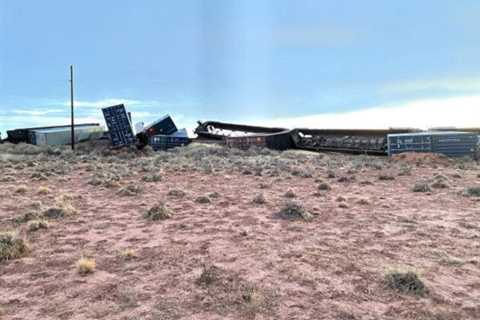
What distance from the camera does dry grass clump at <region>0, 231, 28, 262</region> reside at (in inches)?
252

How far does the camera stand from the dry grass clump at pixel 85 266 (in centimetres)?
575

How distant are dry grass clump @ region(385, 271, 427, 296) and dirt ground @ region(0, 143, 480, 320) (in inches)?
4.6

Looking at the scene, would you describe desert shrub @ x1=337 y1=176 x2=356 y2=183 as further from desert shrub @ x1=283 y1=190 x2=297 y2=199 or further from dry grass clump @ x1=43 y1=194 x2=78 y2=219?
dry grass clump @ x1=43 y1=194 x2=78 y2=219

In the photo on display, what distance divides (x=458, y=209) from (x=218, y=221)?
6.39m

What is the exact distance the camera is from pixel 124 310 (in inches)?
176

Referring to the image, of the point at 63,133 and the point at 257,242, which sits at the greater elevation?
the point at 63,133

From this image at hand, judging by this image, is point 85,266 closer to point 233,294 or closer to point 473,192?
point 233,294

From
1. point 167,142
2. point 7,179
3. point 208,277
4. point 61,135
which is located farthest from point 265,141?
point 208,277

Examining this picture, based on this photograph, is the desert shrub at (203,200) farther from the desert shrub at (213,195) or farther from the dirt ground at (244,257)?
the desert shrub at (213,195)

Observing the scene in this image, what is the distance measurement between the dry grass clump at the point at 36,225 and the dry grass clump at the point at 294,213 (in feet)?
17.9

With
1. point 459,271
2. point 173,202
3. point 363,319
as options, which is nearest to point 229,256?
point 363,319

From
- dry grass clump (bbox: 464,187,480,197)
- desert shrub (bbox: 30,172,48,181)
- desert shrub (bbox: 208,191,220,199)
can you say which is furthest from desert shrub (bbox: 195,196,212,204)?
desert shrub (bbox: 30,172,48,181)

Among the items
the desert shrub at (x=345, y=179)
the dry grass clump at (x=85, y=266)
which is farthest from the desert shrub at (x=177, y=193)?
the desert shrub at (x=345, y=179)

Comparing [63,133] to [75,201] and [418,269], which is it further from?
[418,269]
